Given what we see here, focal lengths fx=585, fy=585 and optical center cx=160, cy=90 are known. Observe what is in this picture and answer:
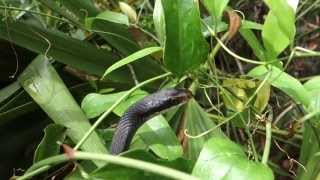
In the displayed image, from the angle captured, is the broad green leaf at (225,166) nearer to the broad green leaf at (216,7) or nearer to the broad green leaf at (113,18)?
the broad green leaf at (216,7)

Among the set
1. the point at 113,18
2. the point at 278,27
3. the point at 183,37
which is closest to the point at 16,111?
the point at 113,18

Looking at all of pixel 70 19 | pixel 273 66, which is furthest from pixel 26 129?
pixel 273 66

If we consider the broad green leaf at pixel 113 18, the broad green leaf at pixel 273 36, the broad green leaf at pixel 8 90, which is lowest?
the broad green leaf at pixel 8 90

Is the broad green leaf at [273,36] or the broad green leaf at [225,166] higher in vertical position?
the broad green leaf at [273,36]

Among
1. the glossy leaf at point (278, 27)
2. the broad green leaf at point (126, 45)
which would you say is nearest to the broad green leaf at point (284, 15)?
the glossy leaf at point (278, 27)

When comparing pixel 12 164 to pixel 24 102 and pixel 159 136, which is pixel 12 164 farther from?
pixel 159 136

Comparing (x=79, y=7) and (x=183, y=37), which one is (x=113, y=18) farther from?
(x=183, y=37)
